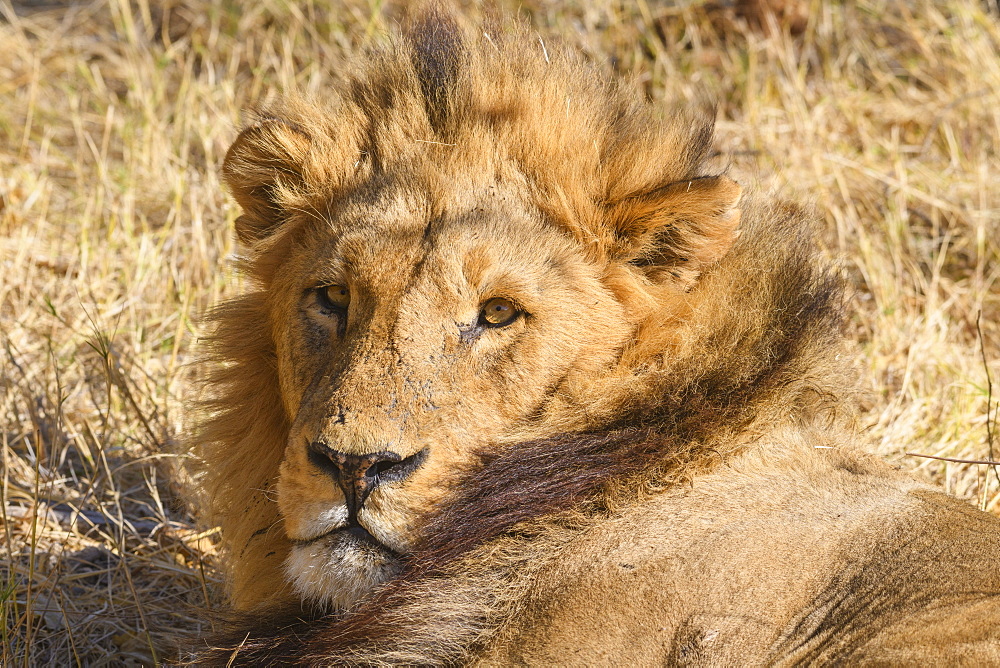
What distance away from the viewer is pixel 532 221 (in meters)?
2.62

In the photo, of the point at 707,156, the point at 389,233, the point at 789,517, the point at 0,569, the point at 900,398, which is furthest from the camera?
the point at 900,398

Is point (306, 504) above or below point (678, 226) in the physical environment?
below

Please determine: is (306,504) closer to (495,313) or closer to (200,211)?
(495,313)

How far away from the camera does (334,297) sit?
2639mm

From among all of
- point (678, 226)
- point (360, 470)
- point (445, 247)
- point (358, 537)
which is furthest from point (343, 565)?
point (678, 226)

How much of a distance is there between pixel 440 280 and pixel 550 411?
0.40 metres

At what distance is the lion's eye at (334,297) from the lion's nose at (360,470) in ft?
1.47

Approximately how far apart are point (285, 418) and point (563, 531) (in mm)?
911

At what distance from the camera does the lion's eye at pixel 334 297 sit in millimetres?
2619

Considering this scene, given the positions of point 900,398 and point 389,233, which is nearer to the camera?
point 389,233

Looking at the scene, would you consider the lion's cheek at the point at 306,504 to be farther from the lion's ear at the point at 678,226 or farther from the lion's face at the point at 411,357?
the lion's ear at the point at 678,226

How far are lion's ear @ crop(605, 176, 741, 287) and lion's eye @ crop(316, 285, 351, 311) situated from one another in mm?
663

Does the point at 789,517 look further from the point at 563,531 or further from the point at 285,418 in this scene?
the point at 285,418

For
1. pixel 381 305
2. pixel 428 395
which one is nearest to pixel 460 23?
pixel 381 305
